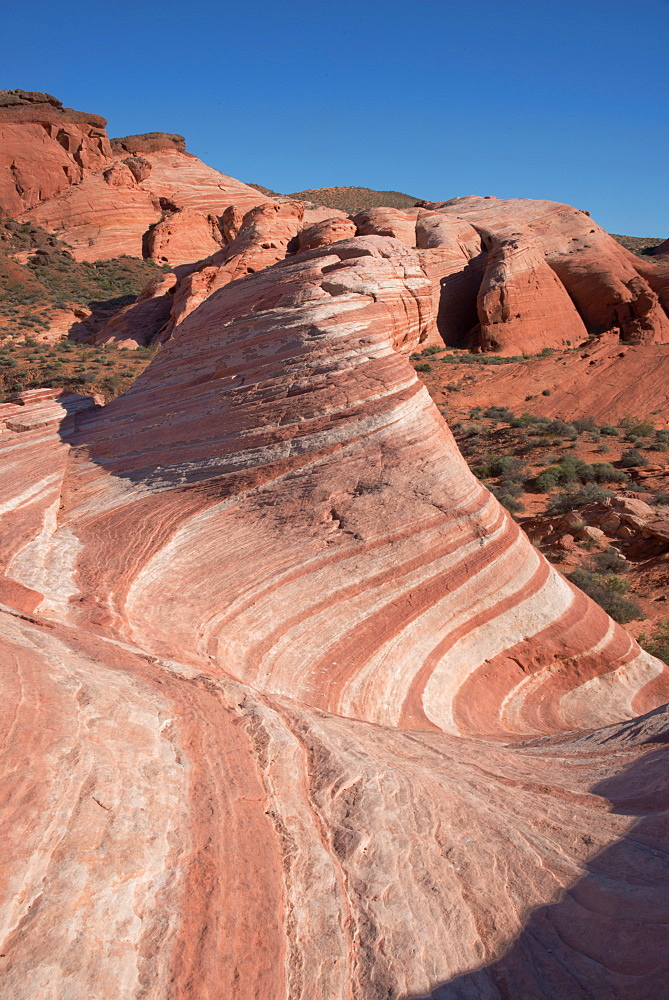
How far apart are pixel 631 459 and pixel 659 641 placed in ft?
32.7

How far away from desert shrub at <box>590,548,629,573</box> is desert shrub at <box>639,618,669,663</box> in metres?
1.80

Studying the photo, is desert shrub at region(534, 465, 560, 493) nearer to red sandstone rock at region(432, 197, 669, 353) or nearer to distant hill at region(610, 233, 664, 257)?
red sandstone rock at region(432, 197, 669, 353)

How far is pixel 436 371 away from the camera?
29500 millimetres

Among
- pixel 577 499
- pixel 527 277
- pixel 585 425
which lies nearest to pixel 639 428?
pixel 585 425

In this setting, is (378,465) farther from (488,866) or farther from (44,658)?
(488,866)

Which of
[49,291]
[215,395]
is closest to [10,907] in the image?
[215,395]

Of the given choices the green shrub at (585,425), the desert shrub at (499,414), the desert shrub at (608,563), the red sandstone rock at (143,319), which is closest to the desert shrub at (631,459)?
the green shrub at (585,425)

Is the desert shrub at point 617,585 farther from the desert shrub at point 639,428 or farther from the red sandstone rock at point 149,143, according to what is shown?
the red sandstone rock at point 149,143

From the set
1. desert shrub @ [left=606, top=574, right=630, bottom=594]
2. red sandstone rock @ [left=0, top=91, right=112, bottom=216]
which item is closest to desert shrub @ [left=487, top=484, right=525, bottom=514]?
desert shrub @ [left=606, top=574, right=630, bottom=594]

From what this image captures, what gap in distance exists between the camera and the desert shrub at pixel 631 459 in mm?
19094

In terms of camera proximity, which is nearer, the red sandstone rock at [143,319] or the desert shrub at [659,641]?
the desert shrub at [659,641]

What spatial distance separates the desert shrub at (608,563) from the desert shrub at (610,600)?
0.94 meters

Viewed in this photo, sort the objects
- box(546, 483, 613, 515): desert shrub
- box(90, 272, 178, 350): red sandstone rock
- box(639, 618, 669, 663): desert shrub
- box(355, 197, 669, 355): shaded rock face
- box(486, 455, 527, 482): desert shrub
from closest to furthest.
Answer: box(639, 618, 669, 663): desert shrub → box(546, 483, 613, 515): desert shrub → box(486, 455, 527, 482): desert shrub → box(355, 197, 669, 355): shaded rock face → box(90, 272, 178, 350): red sandstone rock

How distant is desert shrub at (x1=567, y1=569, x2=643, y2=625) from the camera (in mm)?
11258
